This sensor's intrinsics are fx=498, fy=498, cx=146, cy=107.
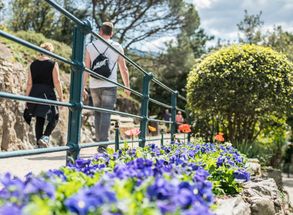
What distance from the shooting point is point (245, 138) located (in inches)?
383

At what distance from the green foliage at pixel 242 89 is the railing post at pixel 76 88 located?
6.22 m

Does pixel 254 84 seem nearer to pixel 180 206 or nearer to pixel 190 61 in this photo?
pixel 180 206

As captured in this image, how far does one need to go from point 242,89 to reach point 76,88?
630 cm

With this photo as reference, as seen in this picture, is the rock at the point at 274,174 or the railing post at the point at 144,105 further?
the rock at the point at 274,174

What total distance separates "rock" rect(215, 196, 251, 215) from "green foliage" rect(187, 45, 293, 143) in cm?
652

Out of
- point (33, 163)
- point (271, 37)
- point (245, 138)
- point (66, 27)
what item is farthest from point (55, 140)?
point (271, 37)

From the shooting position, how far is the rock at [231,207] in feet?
7.18

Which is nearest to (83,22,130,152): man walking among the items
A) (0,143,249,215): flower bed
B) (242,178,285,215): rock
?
(242,178,285,215): rock

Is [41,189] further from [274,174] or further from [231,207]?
[274,174]

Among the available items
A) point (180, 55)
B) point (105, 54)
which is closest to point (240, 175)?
point (105, 54)

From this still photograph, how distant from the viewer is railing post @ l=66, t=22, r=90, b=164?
3.12m

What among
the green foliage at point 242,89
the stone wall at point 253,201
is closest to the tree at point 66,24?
the green foliage at point 242,89

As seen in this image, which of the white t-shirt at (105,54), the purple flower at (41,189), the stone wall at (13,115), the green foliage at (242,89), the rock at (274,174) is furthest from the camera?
the green foliage at (242,89)

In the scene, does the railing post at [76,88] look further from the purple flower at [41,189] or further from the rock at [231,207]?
the purple flower at [41,189]
